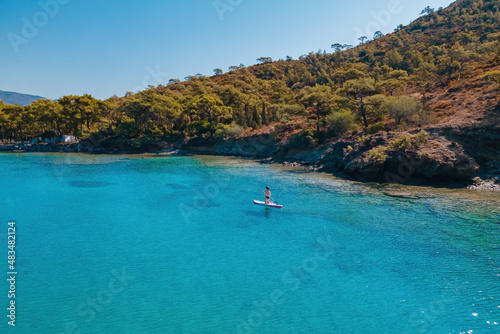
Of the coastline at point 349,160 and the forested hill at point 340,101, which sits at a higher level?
the forested hill at point 340,101

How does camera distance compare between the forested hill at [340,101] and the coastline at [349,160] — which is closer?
the coastline at [349,160]

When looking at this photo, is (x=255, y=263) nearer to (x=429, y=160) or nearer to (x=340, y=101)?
(x=429, y=160)

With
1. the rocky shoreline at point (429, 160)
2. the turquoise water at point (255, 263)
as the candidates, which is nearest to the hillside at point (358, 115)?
the rocky shoreline at point (429, 160)

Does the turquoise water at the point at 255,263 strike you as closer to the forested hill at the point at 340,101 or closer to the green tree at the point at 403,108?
the green tree at the point at 403,108

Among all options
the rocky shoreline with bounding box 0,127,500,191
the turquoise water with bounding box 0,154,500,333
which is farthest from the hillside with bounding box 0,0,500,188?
the turquoise water with bounding box 0,154,500,333

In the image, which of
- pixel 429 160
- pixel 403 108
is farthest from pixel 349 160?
pixel 403 108

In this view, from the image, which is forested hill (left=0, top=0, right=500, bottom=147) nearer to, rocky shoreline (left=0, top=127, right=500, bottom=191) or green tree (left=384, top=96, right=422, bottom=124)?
green tree (left=384, top=96, right=422, bottom=124)

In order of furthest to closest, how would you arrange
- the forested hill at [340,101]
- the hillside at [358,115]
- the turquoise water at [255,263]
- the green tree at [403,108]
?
the forested hill at [340,101], the green tree at [403,108], the hillside at [358,115], the turquoise water at [255,263]
